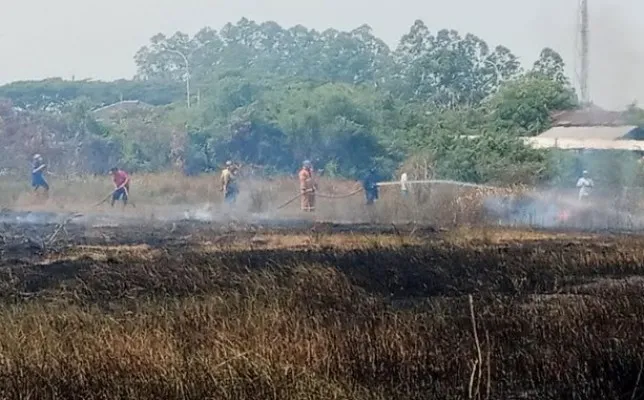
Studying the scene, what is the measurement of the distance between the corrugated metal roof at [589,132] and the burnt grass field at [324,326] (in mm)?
19738

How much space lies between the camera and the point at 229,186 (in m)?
31.0

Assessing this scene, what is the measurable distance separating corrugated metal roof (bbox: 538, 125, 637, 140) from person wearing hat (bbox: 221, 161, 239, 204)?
11395mm

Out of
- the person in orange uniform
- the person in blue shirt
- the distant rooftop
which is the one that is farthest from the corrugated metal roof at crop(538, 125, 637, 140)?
the person in orange uniform

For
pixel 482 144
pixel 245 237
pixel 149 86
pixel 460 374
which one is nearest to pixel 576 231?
pixel 245 237

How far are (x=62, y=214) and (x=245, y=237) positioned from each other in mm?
9109

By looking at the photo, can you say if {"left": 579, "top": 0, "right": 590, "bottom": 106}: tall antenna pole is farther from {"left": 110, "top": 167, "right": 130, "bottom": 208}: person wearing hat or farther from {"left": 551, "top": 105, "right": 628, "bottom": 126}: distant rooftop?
{"left": 110, "top": 167, "right": 130, "bottom": 208}: person wearing hat

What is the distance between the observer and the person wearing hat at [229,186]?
101 feet

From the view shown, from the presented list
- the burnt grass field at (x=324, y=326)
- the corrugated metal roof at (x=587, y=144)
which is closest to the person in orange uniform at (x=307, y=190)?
the corrugated metal roof at (x=587, y=144)

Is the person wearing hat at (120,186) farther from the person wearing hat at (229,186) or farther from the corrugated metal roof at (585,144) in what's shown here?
the corrugated metal roof at (585,144)

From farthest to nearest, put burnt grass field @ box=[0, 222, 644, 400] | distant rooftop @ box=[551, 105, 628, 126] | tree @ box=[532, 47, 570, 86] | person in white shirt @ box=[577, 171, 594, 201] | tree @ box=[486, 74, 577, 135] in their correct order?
tree @ box=[532, 47, 570, 86] < tree @ box=[486, 74, 577, 135] < distant rooftop @ box=[551, 105, 628, 126] < person in white shirt @ box=[577, 171, 594, 201] < burnt grass field @ box=[0, 222, 644, 400]

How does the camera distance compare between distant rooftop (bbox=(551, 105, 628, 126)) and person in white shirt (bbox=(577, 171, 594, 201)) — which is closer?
person in white shirt (bbox=(577, 171, 594, 201))

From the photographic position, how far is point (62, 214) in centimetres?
3003

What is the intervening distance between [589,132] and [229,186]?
1309 cm

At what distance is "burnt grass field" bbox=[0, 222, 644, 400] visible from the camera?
31.2 feet
